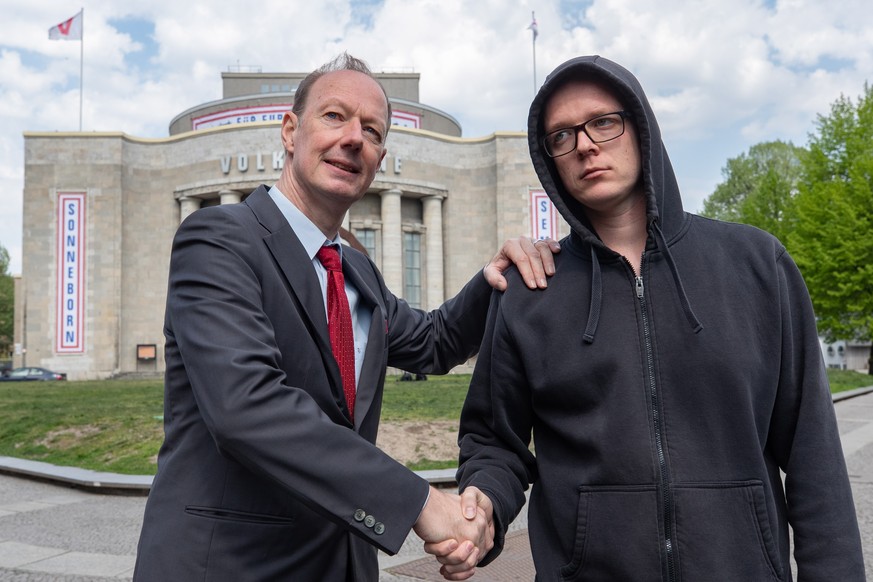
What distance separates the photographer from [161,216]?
42.5m

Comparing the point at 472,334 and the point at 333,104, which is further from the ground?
the point at 333,104

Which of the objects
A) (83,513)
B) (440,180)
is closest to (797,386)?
(83,513)

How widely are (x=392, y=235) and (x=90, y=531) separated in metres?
35.0

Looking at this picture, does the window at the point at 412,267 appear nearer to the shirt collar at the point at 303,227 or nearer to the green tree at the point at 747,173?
the green tree at the point at 747,173

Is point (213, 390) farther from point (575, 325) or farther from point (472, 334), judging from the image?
point (472, 334)

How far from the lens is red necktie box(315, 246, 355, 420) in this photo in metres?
2.37

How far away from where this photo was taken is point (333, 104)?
8.69ft

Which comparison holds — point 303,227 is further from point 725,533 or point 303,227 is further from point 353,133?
point 725,533

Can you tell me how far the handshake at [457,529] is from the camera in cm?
210

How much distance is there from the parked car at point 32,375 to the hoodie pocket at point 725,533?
4209 centimetres

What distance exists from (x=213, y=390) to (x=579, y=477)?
1.10m

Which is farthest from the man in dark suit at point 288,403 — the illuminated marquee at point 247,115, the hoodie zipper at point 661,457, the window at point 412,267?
the illuminated marquee at point 247,115

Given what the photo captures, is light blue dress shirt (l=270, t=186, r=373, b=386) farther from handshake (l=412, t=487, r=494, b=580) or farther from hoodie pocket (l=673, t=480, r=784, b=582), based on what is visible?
hoodie pocket (l=673, t=480, r=784, b=582)

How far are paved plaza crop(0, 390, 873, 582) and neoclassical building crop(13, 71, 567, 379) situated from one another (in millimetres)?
31374
